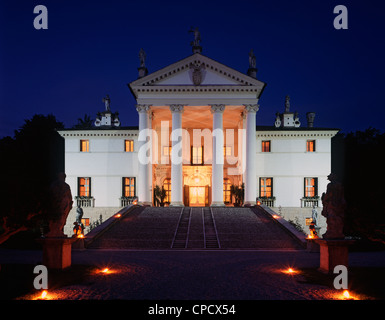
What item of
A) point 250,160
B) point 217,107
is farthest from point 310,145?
point 217,107

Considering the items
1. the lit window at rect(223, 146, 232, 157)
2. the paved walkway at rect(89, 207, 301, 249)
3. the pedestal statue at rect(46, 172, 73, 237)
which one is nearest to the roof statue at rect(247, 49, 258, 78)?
the lit window at rect(223, 146, 232, 157)

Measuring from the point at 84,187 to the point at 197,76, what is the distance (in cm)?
1669

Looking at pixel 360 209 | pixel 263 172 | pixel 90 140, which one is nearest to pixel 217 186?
pixel 263 172

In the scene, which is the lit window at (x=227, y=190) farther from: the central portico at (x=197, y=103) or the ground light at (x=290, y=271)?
the ground light at (x=290, y=271)

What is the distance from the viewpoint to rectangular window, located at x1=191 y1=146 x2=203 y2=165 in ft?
137

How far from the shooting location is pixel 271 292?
11242 millimetres

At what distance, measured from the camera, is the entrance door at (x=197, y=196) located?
4181 centimetres

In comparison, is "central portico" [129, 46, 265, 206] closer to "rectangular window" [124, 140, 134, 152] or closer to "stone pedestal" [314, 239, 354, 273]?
"rectangular window" [124, 140, 134, 152]

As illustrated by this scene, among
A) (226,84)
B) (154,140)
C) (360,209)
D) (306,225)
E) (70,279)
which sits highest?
(226,84)

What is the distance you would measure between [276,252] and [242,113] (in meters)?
20.2

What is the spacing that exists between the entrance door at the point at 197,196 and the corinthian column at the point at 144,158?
7.35m

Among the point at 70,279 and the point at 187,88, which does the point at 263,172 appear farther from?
the point at 70,279

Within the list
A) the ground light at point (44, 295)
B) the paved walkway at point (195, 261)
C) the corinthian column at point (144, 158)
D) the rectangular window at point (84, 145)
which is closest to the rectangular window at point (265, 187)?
the paved walkway at point (195, 261)
